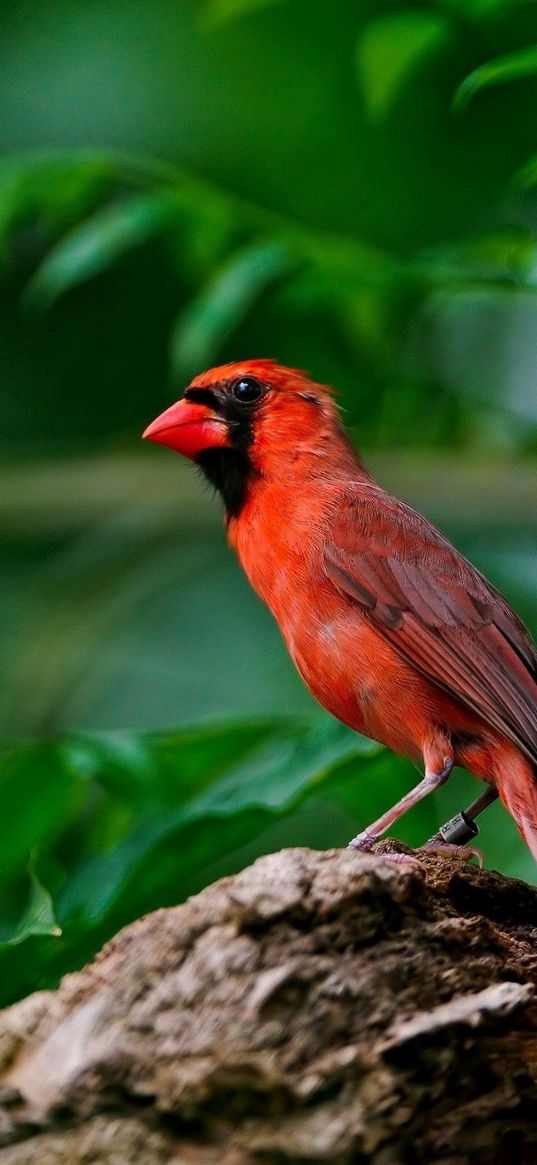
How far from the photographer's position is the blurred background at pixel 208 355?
9.69 feet

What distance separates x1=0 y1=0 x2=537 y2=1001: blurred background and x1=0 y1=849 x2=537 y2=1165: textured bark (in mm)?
753

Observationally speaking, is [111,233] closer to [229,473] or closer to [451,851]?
[229,473]

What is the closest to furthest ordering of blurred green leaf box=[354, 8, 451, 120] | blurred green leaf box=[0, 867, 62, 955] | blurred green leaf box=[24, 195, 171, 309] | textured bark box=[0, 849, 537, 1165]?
textured bark box=[0, 849, 537, 1165], blurred green leaf box=[0, 867, 62, 955], blurred green leaf box=[354, 8, 451, 120], blurred green leaf box=[24, 195, 171, 309]

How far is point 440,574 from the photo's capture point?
2746 millimetres

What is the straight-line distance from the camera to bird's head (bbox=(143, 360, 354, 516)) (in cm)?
301

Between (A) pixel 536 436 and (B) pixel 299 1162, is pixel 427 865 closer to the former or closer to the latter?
(B) pixel 299 1162

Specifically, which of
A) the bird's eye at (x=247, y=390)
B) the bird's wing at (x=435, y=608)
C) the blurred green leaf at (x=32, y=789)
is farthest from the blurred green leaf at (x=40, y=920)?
the bird's eye at (x=247, y=390)

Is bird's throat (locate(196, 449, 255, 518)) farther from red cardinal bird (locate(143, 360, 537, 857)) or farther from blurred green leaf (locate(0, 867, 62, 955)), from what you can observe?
blurred green leaf (locate(0, 867, 62, 955))

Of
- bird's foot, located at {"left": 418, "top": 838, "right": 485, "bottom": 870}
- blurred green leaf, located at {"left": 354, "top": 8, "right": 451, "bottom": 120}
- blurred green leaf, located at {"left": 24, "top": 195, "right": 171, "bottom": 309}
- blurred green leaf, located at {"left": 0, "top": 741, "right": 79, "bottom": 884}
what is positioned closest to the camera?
bird's foot, located at {"left": 418, "top": 838, "right": 485, "bottom": 870}

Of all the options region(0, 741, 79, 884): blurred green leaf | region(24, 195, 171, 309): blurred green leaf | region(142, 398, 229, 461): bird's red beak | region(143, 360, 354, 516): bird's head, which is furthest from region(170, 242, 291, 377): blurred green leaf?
region(0, 741, 79, 884): blurred green leaf

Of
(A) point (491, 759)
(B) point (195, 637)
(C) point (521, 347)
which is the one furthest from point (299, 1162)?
(B) point (195, 637)

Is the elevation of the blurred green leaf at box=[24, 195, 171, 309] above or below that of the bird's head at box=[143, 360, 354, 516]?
above

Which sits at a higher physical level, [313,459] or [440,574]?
[313,459]

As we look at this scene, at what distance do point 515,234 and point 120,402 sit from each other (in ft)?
6.08
